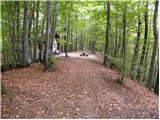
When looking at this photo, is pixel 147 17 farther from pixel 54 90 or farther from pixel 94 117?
pixel 94 117

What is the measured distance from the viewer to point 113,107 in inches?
302

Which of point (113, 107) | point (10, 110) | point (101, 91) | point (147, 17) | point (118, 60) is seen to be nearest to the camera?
point (10, 110)

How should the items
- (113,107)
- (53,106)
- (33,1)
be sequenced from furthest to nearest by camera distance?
(33,1) < (113,107) < (53,106)

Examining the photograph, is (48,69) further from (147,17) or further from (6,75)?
(147,17)

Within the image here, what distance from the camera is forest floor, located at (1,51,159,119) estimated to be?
661 cm

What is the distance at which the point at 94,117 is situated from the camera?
663cm

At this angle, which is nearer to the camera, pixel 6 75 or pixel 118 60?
pixel 6 75

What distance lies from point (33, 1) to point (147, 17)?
8.26 meters

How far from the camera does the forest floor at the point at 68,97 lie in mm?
6613

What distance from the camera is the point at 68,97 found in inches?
311

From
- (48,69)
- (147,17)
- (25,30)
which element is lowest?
(48,69)

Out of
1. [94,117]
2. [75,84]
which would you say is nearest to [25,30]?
[75,84]

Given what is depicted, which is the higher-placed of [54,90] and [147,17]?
[147,17]

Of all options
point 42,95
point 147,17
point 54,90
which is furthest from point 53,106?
point 147,17
